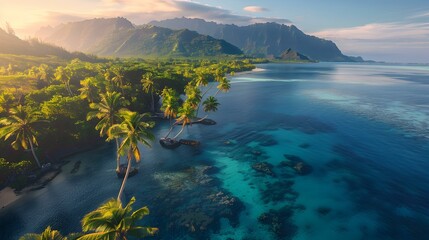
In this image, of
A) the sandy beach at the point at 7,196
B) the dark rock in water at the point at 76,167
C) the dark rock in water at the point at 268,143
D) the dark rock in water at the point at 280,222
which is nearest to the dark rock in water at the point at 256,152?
the dark rock in water at the point at 268,143

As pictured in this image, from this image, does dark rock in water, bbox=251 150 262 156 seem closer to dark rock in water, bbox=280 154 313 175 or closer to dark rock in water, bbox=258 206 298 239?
→ dark rock in water, bbox=280 154 313 175

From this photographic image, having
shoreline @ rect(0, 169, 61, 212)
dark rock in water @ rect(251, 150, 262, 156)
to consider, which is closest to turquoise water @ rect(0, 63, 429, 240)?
dark rock in water @ rect(251, 150, 262, 156)

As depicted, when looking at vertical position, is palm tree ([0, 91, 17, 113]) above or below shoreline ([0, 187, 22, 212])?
above

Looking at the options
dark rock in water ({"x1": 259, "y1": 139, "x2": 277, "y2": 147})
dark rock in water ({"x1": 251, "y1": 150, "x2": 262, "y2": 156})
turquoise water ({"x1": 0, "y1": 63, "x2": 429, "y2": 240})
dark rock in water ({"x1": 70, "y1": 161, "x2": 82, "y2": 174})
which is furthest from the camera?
dark rock in water ({"x1": 259, "y1": 139, "x2": 277, "y2": 147})

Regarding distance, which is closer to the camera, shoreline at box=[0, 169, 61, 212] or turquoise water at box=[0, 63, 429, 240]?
turquoise water at box=[0, 63, 429, 240]

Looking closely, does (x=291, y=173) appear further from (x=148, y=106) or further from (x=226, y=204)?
(x=148, y=106)

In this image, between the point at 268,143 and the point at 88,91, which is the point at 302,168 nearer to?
the point at 268,143
